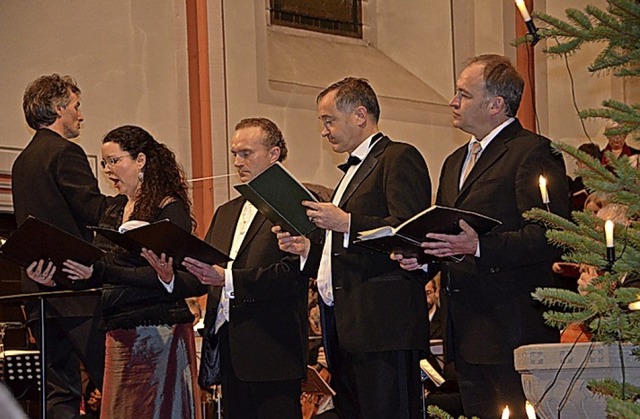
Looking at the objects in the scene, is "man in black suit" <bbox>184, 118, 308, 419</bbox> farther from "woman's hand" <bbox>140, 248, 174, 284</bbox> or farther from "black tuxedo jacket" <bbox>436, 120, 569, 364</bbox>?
"black tuxedo jacket" <bbox>436, 120, 569, 364</bbox>

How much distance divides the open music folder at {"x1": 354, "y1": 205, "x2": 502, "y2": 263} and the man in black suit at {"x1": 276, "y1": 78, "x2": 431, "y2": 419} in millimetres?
317

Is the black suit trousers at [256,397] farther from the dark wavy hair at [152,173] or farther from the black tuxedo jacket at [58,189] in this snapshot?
the black tuxedo jacket at [58,189]

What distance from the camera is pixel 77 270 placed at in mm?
4578

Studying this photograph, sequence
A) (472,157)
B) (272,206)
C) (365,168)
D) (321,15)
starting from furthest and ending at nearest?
(321,15)
(365,168)
(472,157)
(272,206)

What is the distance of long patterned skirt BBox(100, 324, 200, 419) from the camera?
14.9ft

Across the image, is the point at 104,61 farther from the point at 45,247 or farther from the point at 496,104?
Answer: the point at 496,104

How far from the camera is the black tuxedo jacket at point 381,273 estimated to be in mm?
4250

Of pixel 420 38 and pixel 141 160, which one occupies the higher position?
pixel 420 38

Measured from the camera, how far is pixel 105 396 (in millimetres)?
4586

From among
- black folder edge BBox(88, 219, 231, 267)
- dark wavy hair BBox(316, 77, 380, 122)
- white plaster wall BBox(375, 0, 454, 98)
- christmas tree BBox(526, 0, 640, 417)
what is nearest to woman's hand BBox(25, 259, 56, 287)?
Result: black folder edge BBox(88, 219, 231, 267)

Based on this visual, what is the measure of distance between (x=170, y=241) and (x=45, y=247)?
0.55 metres

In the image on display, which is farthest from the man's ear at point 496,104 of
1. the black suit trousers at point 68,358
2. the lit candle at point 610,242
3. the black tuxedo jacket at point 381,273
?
the black suit trousers at point 68,358

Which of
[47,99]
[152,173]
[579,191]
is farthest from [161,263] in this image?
[579,191]

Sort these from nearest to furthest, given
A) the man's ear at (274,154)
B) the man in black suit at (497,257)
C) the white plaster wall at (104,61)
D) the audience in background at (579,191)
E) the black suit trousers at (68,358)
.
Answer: the man in black suit at (497,257)
the man's ear at (274,154)
the black suit trousers at (68,358)
the audience in background at (579,191)
the white plaster wall at (104,61)
